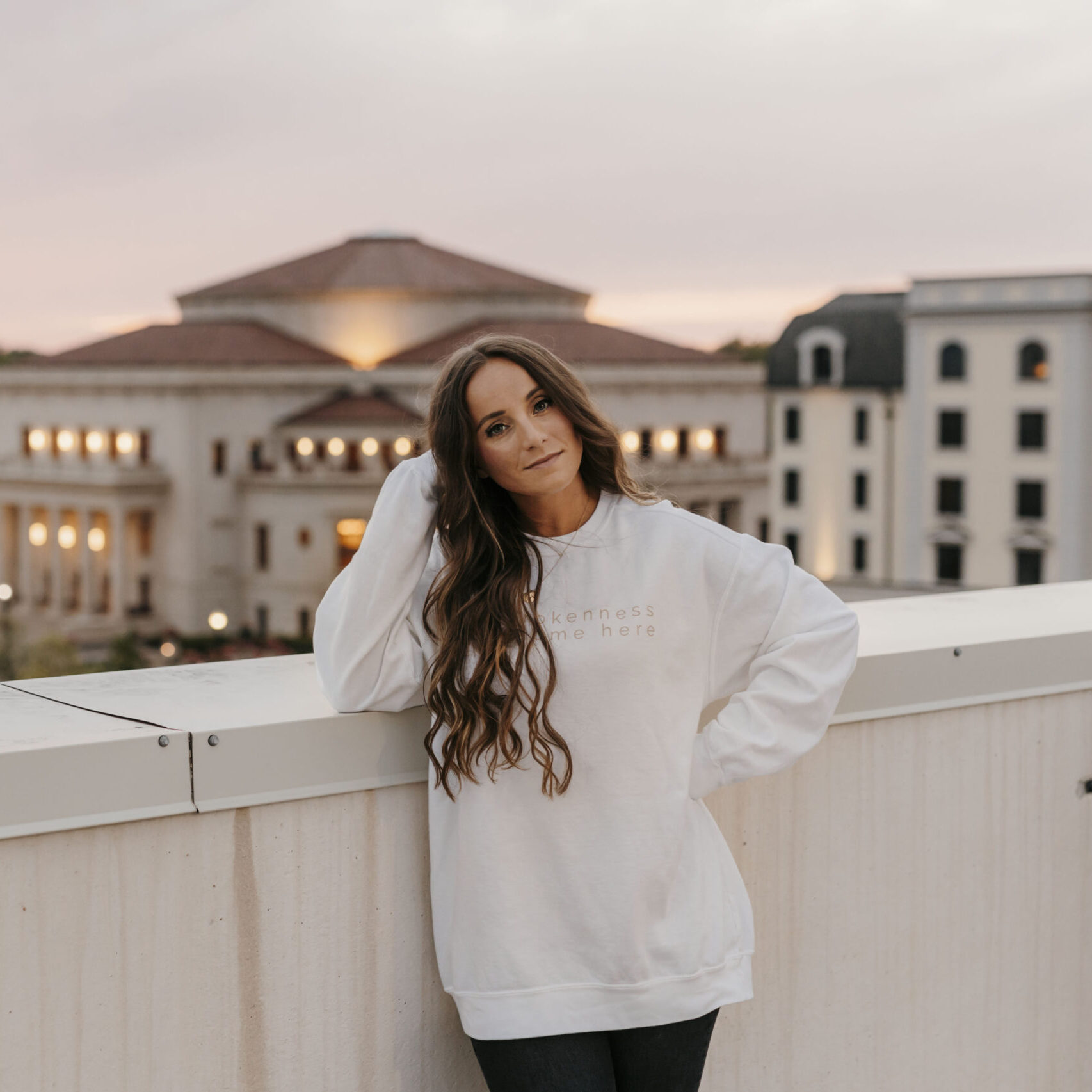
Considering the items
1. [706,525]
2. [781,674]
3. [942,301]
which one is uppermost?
[942,301]

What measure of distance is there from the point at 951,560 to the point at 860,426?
13.2 feet

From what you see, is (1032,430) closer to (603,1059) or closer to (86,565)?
(86,565)

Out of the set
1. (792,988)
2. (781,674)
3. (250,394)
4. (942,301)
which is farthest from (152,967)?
(250,394)

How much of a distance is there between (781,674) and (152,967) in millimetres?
739

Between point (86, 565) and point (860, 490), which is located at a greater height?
point (860, 490)

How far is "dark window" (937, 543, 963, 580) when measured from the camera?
1437 inches

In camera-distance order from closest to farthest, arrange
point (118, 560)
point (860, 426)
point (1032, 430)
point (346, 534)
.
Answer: point (1032, 430) < point (860, 426) < point (346, 534) < point (118, 560)

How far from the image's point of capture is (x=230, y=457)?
4153 cm

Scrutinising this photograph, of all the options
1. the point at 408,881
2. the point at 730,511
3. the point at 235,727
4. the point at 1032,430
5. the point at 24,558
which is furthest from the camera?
the point at 24,558

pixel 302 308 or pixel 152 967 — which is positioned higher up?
pixel 302 308

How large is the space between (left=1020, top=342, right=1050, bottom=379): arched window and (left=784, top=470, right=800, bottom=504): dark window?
642 cm

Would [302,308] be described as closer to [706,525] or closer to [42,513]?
[42,513]

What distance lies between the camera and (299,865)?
166 centimetres

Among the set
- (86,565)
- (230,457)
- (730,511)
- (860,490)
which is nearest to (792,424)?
(860,490)
